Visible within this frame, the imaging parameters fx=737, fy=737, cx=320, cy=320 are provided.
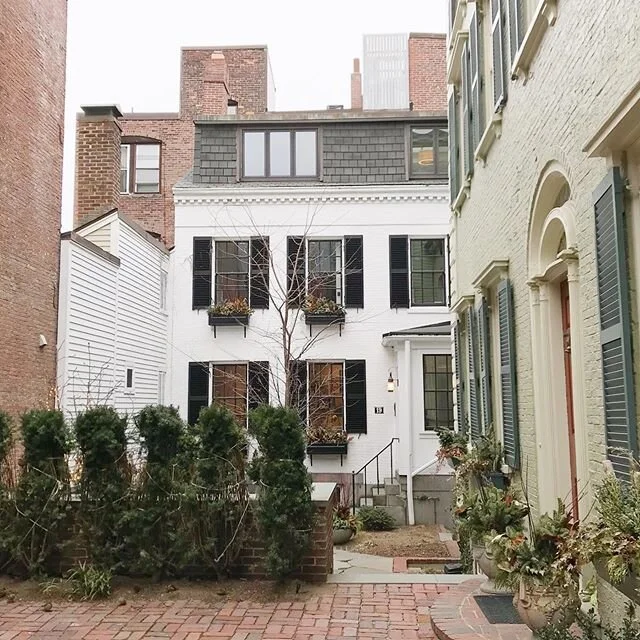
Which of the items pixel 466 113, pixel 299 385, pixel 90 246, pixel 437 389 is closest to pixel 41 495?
pixel 466 113

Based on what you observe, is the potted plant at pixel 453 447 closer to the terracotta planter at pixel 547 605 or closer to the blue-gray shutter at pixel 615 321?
the terracotta planter at pixel 547 605

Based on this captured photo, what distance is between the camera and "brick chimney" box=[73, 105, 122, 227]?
15.6 m

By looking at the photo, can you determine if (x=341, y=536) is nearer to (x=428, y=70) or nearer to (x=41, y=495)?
(x=41, y=495)

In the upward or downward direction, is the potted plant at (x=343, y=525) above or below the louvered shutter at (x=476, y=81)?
below

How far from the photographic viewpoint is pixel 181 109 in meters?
23.6

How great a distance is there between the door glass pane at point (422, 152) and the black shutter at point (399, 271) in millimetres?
1779

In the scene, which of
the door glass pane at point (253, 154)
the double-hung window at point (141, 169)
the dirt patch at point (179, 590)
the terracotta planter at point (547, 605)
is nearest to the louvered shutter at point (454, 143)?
the dirt patch at point (179, 590)

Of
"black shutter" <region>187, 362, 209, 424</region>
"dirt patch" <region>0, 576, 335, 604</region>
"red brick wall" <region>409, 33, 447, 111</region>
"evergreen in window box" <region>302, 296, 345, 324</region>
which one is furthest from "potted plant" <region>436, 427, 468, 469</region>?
"red brick wall" <region>409, 33, 447, 111</region>

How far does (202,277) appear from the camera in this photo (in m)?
17.3

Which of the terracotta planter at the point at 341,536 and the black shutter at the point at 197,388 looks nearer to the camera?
the terracotta planter at the point at 341,536

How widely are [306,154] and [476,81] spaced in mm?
9315

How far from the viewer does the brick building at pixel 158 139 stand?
15.8 metres

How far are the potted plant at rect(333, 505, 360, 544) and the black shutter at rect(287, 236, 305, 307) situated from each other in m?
5.46

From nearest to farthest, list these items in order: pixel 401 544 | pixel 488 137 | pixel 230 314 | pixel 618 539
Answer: pixel 618 539 → pixel 488 137 → pixel 401 544 → pixel 230 314
